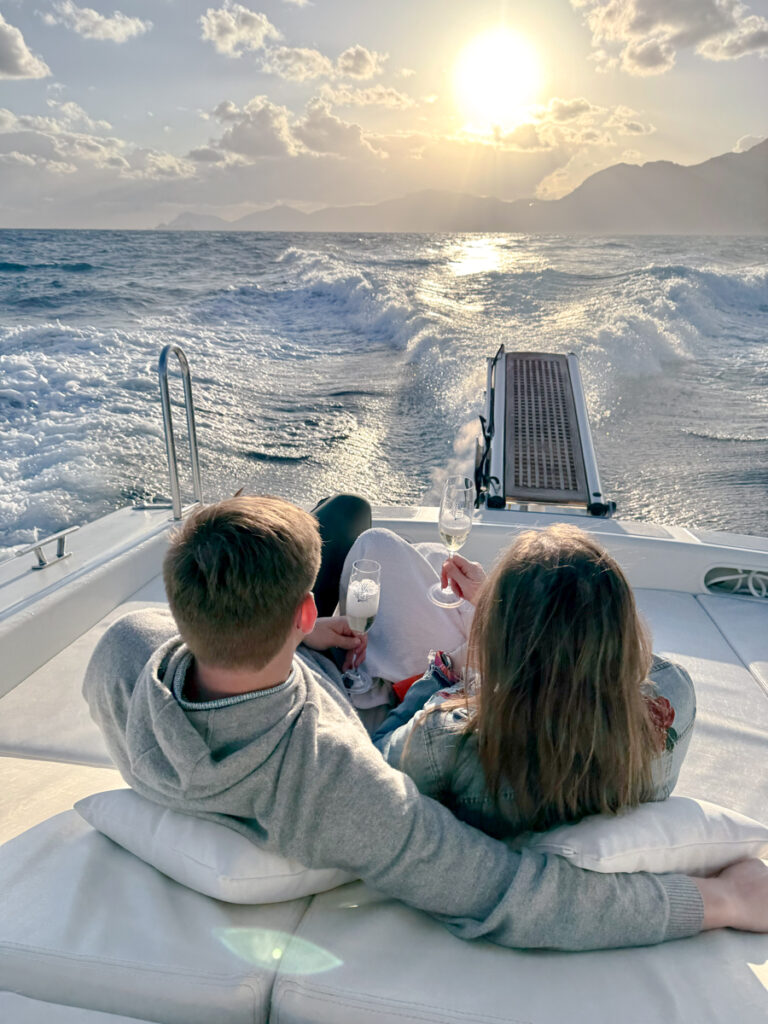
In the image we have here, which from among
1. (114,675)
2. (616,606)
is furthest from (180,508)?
(616,606)

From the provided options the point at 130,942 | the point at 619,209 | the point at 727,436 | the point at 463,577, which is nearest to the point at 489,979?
the point at 130,942

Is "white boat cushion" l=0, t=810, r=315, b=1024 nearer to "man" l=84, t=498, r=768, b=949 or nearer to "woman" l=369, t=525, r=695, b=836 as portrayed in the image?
"man" l=84, t=498, r=768, b=949

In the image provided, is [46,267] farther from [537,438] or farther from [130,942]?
[130,942]

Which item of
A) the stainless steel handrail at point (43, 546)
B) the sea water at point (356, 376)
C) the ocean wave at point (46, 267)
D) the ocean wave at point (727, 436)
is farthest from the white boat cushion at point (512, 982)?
the ocean wave at point (46, 267)

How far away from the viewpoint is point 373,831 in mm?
855

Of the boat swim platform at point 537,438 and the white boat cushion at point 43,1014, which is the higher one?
the boat swim platform at point 537,438

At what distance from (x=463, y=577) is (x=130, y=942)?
37.2 inches

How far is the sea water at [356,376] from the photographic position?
231 inches

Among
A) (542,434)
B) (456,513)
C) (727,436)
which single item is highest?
(456,513)

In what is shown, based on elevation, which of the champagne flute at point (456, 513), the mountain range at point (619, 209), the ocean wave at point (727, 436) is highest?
the mountain range at point (619, 209)

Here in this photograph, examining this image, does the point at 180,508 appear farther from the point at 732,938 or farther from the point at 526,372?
the point at 526,372

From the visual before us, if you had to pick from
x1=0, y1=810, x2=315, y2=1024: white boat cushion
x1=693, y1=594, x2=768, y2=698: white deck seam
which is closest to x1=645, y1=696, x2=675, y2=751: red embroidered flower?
x1=0, y1=810, x2=315, y2=1024: white boat cushion

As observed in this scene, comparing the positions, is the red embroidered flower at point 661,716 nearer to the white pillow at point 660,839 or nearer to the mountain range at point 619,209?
the white pillow at point 660,839

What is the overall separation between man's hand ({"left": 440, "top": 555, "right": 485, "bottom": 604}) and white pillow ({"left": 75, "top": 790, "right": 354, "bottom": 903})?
704mm
